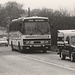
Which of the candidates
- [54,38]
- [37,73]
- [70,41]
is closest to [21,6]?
[54,38]

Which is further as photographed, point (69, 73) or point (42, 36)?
point (42, 36)

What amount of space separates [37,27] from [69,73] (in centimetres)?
1958

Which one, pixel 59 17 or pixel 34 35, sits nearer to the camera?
pixel 34 35

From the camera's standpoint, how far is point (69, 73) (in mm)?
15641

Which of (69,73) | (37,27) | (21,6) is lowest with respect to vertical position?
(69,73)

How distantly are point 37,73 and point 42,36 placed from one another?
1886cm

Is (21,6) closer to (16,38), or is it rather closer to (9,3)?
(9,3)

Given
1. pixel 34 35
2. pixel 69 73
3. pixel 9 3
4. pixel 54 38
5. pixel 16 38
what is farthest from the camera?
pixel 9 3

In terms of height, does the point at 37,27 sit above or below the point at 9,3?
below

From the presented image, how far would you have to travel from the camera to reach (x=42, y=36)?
3466cm

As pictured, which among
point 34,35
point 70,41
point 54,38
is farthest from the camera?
point 54,38

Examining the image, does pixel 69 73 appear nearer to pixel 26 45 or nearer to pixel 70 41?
pixel 70 41

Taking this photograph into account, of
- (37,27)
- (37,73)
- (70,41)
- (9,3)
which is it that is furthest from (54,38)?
(9,3)

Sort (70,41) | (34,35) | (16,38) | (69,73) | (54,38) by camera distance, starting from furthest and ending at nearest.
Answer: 1. (54,38)
2. (16,38)
3. (34,35)
4. (70,41)
5. (69,73)
